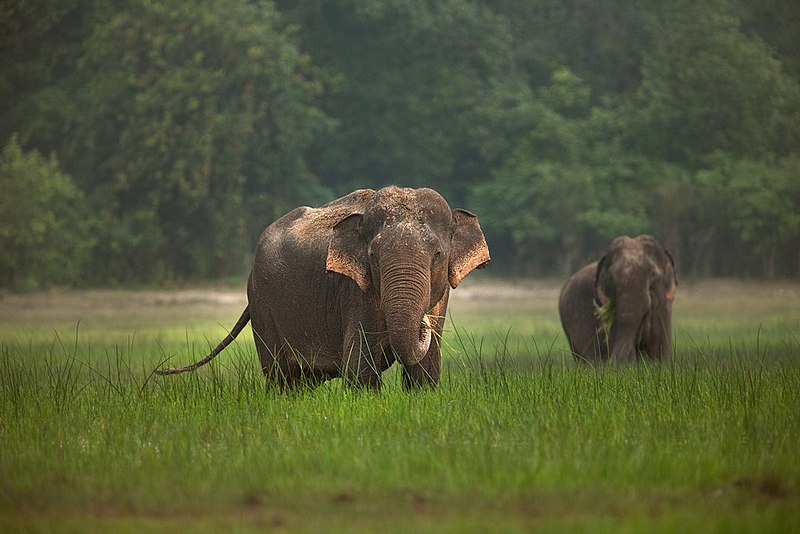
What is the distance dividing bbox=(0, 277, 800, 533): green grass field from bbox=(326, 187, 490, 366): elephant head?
0.51m

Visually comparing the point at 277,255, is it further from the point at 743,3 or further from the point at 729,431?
the point at 743,3

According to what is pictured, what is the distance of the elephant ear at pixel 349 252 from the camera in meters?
9.45

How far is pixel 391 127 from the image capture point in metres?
48.7

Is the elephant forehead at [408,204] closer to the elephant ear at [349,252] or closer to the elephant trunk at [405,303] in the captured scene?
the elephant ear at [349,252]

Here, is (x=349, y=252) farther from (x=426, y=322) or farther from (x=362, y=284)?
(x=426, y=322)

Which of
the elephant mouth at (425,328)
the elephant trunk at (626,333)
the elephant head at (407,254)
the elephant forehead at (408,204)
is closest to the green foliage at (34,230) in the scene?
the elephant trunk at (626,333)

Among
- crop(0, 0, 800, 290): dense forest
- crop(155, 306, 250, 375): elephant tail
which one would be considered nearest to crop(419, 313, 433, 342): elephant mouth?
crop(155, 306, 250, 375): elephant tail

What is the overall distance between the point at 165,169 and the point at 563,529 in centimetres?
3558

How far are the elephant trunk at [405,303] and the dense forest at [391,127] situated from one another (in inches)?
1022

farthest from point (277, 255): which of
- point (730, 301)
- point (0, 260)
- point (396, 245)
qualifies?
point (0, 260)

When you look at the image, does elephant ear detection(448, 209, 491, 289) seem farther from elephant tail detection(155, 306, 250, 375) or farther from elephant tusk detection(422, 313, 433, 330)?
elephant tail detection(155, 306, 250, 375)

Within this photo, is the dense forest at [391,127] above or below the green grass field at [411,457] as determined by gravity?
above

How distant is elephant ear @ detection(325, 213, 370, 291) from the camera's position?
9.45m

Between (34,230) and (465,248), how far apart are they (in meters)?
26.4
